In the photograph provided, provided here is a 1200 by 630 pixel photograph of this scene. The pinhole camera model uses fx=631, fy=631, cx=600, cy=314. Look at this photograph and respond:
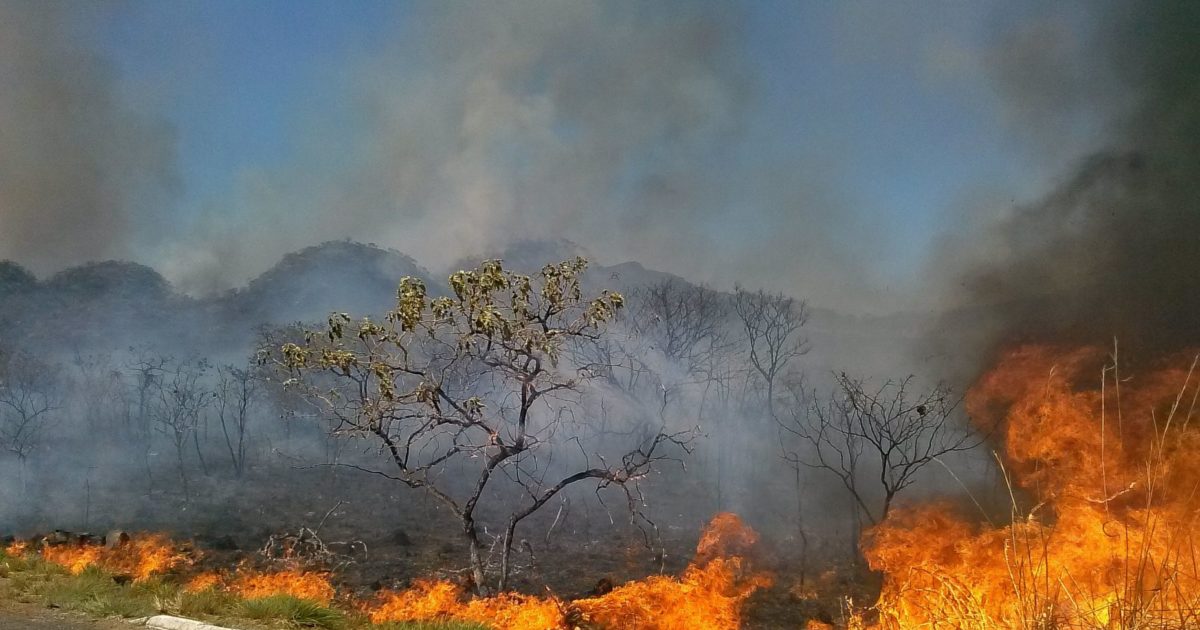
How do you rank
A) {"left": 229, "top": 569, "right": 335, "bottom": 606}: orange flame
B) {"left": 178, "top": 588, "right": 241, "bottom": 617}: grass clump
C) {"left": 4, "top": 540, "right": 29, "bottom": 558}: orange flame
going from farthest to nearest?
1. {"left": 4, "top": 540, "right": 29, "bottom": 558}: orange flame
2. {"left": 229, "top": 569, "right": 335, "bottom": 606}: orange flame
3. {"left": 178, "top": 588, "right": 241, "bottom": 617}: grass clump

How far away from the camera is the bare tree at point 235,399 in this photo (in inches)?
1312

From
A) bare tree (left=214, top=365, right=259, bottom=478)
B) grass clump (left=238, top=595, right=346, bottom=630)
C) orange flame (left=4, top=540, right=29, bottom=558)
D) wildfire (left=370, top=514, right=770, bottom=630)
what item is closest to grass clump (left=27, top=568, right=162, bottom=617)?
grass clump (left=238, top=595, right=346, bottom=630)

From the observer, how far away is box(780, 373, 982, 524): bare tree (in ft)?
68.1

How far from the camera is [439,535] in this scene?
22375 mm

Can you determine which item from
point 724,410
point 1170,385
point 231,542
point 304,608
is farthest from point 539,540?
point 1170,385

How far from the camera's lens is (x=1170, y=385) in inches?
693

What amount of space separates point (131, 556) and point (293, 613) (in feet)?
41.5

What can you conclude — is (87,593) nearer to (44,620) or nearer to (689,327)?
(44,620)

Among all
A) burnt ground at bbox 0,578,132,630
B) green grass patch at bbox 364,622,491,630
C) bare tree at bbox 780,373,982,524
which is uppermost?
bare tree at bbox 780,373,982,524

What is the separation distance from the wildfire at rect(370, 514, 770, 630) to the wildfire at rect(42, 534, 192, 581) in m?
6.53

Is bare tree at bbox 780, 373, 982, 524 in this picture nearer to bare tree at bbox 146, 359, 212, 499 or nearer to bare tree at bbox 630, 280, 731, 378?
bare tree at bbox 630, 280, 731, 378

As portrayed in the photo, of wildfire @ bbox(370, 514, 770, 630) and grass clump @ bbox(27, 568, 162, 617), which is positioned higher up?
grass clump @ bbox(27, 568, 162, 617)

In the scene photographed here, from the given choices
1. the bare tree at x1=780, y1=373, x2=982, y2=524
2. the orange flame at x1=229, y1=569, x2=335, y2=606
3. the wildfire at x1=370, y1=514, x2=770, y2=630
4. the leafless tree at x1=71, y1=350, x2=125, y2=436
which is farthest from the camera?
the leafless tree at x1=71, y1=350, x2=125, y2=436

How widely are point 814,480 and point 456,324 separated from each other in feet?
76.5
